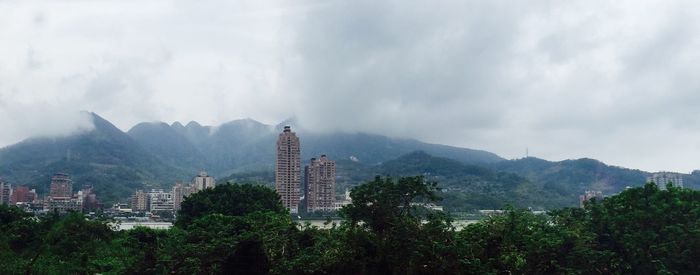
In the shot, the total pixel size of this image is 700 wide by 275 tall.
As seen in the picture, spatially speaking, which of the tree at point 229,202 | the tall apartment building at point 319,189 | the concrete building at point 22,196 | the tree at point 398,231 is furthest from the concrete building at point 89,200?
the tree at point 398,231

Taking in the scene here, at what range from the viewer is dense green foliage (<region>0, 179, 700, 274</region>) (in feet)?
62.3

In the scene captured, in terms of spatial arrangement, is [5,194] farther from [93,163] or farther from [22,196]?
[93,163]

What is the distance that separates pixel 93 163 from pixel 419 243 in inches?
5545

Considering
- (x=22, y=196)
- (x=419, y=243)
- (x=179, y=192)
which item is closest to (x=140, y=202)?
(x=179, y=192)

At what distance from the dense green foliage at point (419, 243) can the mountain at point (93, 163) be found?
99003 mm

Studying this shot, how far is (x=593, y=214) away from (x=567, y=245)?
2953mm

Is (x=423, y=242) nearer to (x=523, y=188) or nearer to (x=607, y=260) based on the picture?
(x=607, y=260)

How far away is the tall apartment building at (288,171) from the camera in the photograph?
9519 cm

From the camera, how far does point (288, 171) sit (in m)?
96.4

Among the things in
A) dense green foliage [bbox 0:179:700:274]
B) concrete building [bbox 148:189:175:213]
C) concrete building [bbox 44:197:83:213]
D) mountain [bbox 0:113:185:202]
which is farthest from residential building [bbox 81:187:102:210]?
dense green foliage [bbox 0:179:700:274]

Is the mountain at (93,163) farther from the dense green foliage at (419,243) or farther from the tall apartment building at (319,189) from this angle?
the dense green foliage at (419,243)

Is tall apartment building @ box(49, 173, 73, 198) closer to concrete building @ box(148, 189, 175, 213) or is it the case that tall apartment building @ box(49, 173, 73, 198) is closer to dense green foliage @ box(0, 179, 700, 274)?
concrete building @ box(148, 189, 175, 213)

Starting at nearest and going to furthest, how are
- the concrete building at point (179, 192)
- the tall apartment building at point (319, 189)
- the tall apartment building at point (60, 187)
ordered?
the tall apartment building at point (319, 189)
the tall apartment building at point (60, 187)
the concrete building at point (179, 192)

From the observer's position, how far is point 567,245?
825 inches
